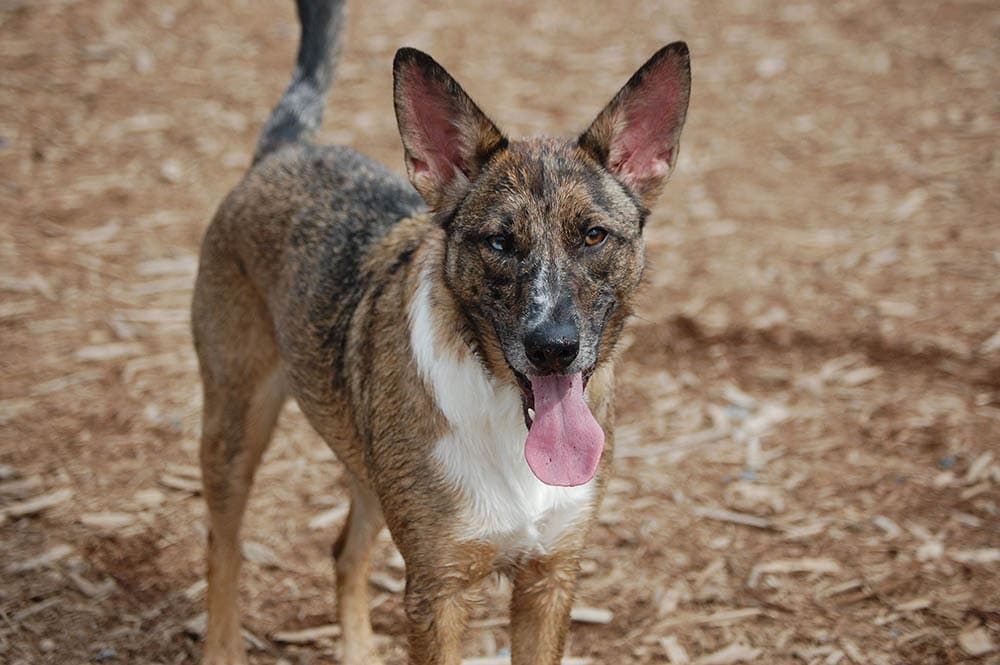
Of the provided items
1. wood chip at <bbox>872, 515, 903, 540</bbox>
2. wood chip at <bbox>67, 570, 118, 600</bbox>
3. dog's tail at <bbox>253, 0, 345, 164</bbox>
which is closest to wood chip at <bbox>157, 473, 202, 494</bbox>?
wood chip at <bbox>67, 570, 118, 600</bbox>

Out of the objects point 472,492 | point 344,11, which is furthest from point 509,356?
point 344,11

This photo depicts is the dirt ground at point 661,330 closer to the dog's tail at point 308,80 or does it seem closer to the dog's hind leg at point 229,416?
the dog's hind leg at point 229,416

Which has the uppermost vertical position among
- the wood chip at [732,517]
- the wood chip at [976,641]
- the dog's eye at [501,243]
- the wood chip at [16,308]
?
the dog's eye at [501,243]

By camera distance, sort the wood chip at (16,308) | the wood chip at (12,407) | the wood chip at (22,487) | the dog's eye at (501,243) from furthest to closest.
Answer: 1. the wood chip at (16,308)
2. the wood chip at (12,407)
3. the wood chip at (22,487)
4. the dog's eye at (501,243)

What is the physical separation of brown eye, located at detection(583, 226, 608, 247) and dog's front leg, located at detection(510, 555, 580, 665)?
1.05 m

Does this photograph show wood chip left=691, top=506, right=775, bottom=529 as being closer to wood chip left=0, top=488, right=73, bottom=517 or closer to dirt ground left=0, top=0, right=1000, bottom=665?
dirt ground left=0, top=0, right=1000, bottom=665

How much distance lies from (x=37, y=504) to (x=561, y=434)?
306cm

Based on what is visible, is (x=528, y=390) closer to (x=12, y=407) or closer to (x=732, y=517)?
(x=732, y=517)

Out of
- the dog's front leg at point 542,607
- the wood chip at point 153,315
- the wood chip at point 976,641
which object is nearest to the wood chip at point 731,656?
the wood chip at point 976,641

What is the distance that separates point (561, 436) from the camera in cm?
344

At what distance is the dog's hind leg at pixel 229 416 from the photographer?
181 inches

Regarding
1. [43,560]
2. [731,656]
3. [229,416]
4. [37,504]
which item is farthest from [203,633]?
[731,656]

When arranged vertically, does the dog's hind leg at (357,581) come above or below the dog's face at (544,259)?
below

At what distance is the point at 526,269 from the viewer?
340 cm
